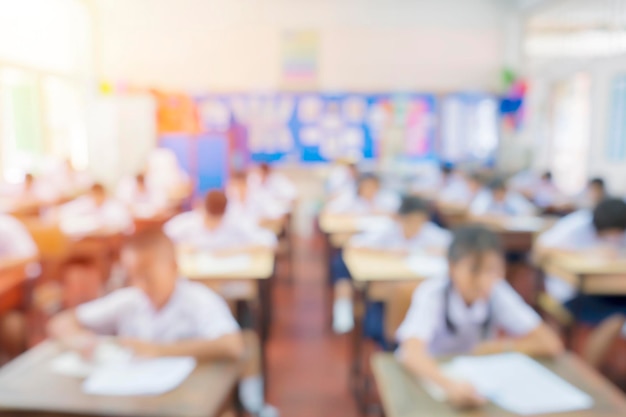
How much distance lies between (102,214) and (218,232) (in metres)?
1.70

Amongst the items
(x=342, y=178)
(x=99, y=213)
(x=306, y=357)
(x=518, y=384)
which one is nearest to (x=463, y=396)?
(x=518, y=384)

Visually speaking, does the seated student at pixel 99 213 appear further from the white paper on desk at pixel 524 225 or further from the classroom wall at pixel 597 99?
the classroom wall at pixel 597 99

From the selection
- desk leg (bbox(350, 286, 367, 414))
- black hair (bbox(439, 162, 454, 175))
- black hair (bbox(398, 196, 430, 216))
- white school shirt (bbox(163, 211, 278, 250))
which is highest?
black hair (bbox(398, 196, 430, 216))

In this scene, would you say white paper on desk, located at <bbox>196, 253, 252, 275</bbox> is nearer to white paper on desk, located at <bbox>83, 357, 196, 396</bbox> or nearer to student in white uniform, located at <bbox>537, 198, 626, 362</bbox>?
white paper on desk, located at <bbox>83, 357, 196, 396</bbox>

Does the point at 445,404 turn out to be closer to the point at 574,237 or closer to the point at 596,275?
the point at 596,275

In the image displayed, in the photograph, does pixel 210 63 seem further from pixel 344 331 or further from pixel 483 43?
pixel 344 331

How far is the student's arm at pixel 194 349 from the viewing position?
155cm

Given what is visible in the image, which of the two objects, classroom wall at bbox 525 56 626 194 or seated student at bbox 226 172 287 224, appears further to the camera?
classroom wall at bbox 525 56 626 194

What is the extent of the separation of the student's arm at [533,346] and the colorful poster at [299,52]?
21.3 feet

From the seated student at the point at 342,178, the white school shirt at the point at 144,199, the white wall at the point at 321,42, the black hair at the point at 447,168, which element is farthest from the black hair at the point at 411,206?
the white wall at the point at 321,42

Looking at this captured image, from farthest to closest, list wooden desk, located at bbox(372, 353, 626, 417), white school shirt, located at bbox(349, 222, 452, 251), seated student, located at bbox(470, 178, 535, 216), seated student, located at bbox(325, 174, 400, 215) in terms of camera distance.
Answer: seated student, located at bbox(325, 174, 400, 215)
seated student, located at bbox(470, 178, 535, 216)
white school shirt, located at bbox(349, 222, 452, 251)
wooden desk, located at bbox(372, 353, 626, 417)

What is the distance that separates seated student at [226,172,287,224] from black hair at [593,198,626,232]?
240 cm

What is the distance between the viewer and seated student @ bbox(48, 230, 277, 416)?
5.12 ft

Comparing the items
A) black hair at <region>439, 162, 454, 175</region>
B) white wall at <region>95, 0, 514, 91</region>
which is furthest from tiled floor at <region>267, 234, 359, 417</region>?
white wall at <region>95, 0, 514, 91</region>
